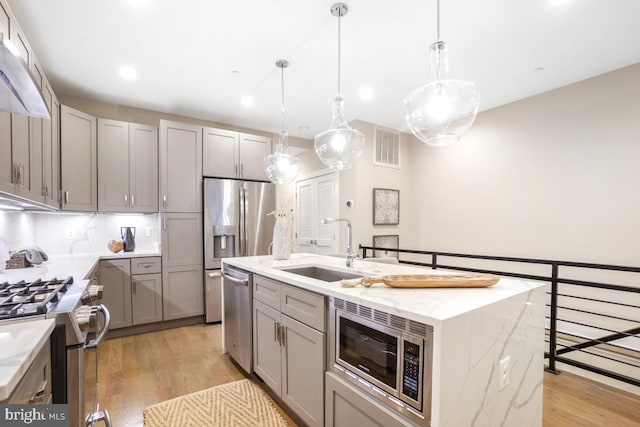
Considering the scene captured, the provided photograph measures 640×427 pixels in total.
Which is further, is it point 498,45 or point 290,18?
point 498,45

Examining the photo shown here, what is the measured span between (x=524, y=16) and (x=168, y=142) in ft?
12.1

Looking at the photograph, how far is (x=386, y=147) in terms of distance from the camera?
4723mm

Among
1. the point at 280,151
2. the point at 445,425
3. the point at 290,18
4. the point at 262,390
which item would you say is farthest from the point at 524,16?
the point at 262,390

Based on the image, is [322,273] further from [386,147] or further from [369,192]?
[386,147]

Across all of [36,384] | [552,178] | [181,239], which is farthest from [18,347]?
[552,178]

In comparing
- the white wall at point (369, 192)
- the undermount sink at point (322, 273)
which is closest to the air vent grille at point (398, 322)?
the undermount sink at point (322, 273)

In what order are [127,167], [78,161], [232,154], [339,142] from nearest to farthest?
[339,142]
[78,161]
[127,167]
[232,154]

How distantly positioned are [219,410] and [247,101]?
3.25m

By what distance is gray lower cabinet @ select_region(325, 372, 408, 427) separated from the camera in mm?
1171

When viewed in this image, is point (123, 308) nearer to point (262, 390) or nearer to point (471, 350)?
point (262, 390)

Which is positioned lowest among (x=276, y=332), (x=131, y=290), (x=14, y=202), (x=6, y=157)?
(x=131, y=290)

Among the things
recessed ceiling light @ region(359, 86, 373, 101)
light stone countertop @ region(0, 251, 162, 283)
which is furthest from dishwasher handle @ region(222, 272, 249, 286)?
recessed ceiling light @ region(359, 86, 373, 101)

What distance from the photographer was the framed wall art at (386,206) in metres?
4.54

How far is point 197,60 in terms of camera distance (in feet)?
9.05
